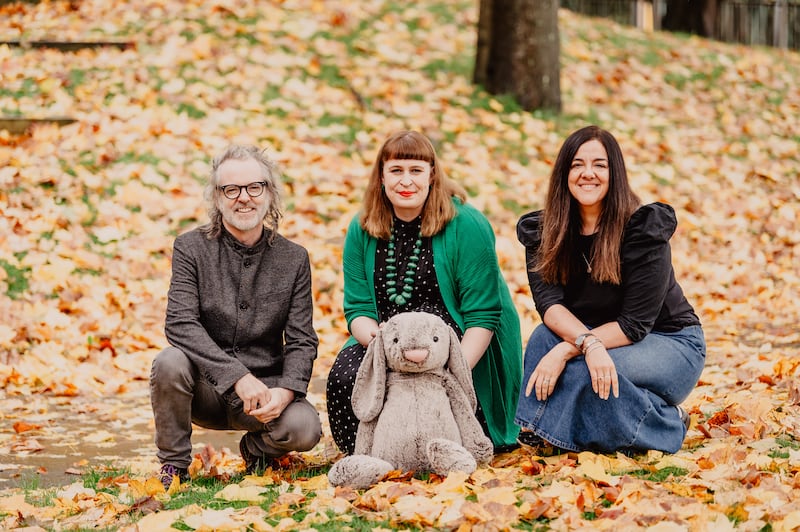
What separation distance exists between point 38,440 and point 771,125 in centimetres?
935

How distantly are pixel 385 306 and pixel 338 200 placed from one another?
4.06 m

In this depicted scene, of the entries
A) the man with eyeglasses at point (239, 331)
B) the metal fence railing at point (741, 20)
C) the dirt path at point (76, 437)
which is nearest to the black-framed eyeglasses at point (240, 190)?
the man with eyeglasses at point (239, 331)

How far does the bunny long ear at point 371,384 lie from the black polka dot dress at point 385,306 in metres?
0.26

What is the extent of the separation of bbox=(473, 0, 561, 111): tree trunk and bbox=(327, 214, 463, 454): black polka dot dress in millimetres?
6656

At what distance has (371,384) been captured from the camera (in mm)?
3840

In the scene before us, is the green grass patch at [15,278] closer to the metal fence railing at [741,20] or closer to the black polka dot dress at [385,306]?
the black polka dot dress at [385,306]

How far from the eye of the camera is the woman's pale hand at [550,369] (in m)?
4.05

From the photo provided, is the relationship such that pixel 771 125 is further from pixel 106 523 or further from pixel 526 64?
pixel 106 523

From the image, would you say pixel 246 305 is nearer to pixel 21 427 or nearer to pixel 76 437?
pixel 76 437

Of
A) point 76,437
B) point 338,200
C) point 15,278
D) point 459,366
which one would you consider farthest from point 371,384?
point 338,200

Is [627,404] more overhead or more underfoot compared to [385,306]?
more underfoot

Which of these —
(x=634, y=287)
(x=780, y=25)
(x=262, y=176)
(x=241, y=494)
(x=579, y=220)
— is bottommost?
(x=241, y=494)

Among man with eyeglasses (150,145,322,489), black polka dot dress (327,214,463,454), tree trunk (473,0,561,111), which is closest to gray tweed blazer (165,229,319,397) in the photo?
man with eyeglasses (150,145,322,489)

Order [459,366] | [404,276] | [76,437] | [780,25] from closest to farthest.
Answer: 1. [459,366]
2. [404,276]
3. [76,437]
4. [780,25]
